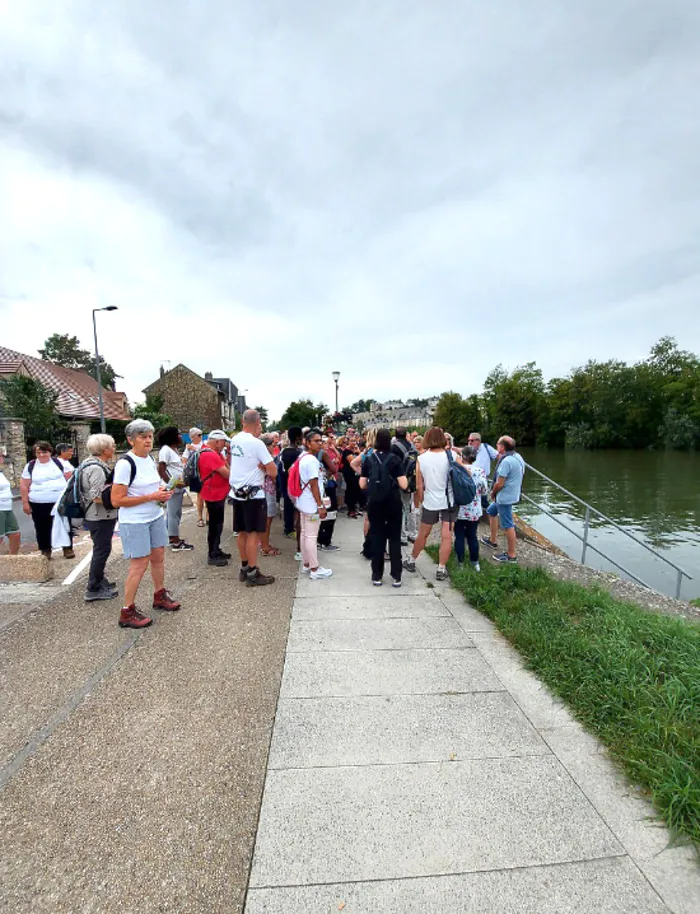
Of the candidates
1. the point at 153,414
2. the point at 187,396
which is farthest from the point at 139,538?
the point at 187,396

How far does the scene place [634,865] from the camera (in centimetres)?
172

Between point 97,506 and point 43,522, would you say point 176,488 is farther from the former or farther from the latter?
point 97,506

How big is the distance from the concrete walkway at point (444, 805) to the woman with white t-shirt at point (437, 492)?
1.77 m

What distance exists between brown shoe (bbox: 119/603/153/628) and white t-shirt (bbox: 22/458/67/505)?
2.63m

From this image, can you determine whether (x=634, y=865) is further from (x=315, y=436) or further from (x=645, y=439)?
(x=645, y=439)

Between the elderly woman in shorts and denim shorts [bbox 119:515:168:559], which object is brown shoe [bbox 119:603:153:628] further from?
the elderly woman in shorts

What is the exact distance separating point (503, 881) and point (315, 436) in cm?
387

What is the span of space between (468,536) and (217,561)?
3089 millimetres

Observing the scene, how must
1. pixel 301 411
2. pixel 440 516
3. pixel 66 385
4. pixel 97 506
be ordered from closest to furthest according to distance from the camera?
pixel 97 506 < pixel 440 516 < pixel 66 385 < pixel 301 411

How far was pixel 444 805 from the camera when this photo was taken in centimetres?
201

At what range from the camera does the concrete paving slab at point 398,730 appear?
2334 mm

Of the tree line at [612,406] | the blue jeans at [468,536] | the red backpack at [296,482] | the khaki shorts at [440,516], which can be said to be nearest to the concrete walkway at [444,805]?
the khaki shorts at [440,516]

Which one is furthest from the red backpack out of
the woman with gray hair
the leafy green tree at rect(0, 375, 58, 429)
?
the leafy green tree at rect(0, 375, 58, 429)

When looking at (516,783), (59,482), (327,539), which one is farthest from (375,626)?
(59,482)
